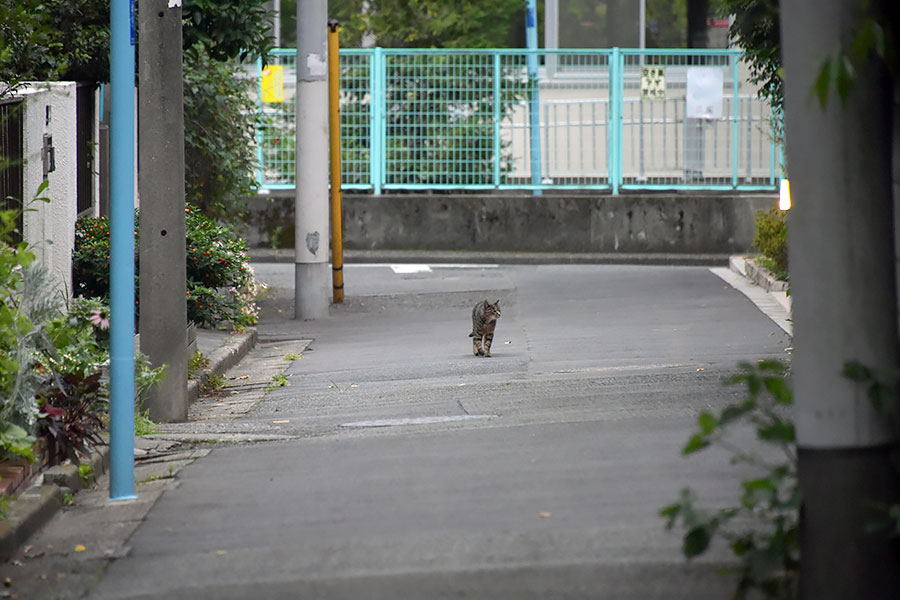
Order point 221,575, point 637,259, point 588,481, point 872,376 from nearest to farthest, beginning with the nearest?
point 872,376 → point 221,575 → point 588,481 → point 637,259

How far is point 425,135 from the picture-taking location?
2100 cm

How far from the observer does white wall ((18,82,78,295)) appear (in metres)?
9.41

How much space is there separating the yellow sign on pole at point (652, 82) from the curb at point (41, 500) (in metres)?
14.9

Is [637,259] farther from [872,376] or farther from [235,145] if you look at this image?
[872,376]

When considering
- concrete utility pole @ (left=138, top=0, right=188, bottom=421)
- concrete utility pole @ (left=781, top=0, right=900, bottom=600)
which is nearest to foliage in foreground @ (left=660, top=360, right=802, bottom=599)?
concrete utility pole @ (left=781, top=0, right=900, bottom=600)

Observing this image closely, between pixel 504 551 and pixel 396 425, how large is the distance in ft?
10.1

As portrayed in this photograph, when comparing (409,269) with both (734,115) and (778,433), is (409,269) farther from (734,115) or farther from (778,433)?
(778,433)

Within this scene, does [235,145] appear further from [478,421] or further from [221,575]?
[221,575]

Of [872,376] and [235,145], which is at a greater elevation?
[235,145]

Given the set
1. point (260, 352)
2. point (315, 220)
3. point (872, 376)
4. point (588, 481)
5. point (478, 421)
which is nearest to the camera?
point (872, 376)

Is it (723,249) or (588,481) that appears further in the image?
(723,249)

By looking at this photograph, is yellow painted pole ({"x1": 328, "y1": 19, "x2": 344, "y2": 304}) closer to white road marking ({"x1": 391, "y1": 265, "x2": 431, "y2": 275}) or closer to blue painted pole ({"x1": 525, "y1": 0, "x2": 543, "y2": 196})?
white road marking ({"x1": 391, "y1": 265, "x2": 431, "y2": 275})

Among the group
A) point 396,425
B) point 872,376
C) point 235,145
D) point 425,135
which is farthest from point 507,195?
point 872,376

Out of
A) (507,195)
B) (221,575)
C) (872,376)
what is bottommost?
(221,575)
